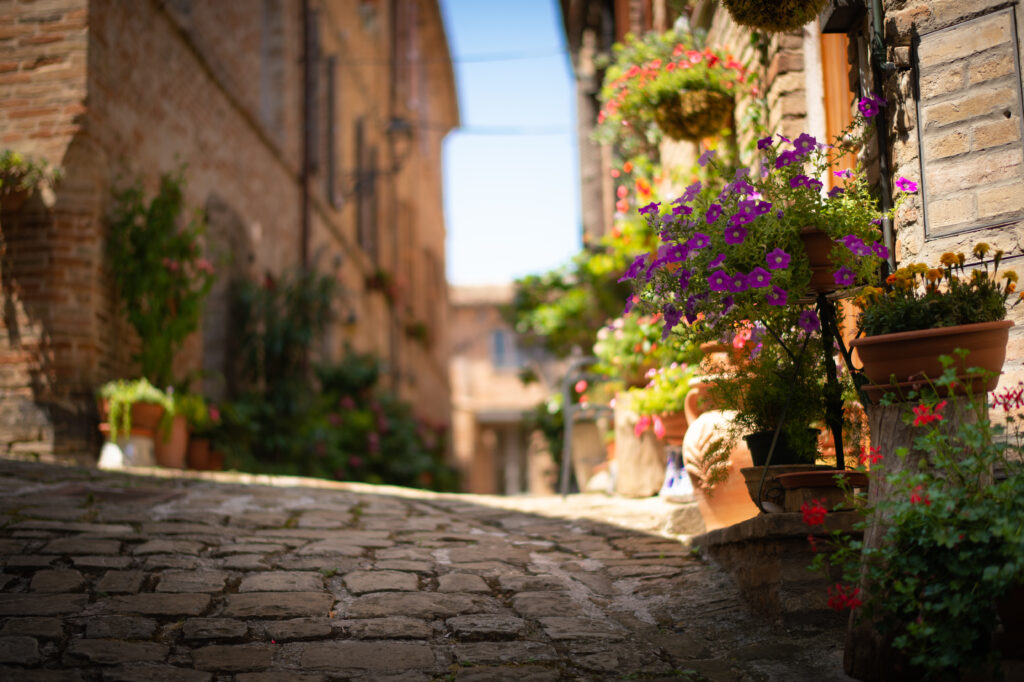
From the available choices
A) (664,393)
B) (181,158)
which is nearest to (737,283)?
(664,393)

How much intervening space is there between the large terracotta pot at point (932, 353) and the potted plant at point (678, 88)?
10.0ft

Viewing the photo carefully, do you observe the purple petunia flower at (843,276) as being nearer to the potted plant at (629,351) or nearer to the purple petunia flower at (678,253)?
the purple petunia flower at (678,253)

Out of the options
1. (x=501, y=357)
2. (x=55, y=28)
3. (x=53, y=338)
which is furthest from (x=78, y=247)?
(x=501, y=357)

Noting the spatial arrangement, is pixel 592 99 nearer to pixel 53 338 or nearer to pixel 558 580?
pixel 53 338

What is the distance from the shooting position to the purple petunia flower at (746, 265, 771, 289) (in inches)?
117

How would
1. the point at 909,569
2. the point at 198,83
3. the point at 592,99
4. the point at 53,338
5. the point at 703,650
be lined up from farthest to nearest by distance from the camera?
1. the point at 592,99
2. the point at 198,83
3. the point at 53,338
4. the point at 703,650
5. the point at 909,569

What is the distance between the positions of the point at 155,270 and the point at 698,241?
498cm

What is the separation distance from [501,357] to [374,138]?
12.3 m

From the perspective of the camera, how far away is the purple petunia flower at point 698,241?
3076 mm

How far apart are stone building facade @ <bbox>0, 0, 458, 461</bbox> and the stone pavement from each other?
1.73 metres

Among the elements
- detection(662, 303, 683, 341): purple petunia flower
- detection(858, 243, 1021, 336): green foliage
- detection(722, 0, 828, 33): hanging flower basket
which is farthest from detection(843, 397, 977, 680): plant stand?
detection(722, 0, 828, 33): hanging flower basket

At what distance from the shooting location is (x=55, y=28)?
6598 millimetres

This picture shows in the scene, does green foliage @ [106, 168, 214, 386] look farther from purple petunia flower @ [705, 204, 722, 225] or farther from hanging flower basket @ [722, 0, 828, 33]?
purple petunia flower @ [705, 204, 722, 225]

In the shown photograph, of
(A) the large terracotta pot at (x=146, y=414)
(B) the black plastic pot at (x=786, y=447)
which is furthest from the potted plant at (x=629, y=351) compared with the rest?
(A) the large terracotta pot at (x=146, y=414)
